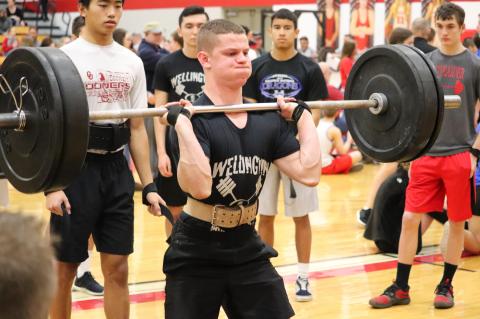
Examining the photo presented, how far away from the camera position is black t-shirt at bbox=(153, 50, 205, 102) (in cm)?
539

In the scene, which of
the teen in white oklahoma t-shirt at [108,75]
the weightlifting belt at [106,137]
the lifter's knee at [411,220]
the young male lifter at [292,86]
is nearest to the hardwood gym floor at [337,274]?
the young male lifter at [292,86]

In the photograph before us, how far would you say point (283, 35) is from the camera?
17.6 ft

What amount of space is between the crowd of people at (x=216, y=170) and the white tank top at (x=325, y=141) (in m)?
4.73

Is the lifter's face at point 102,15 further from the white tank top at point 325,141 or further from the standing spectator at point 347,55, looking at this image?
the standing spectator at point 347,55

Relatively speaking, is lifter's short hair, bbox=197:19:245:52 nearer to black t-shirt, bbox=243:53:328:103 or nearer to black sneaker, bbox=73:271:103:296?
black t-shirt, bbox=243:53:328:103

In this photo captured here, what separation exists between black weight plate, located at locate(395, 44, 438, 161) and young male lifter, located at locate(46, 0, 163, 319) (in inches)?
50.2

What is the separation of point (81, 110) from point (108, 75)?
2.85ft

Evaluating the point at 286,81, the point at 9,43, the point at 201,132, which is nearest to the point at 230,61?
the point at 201,132

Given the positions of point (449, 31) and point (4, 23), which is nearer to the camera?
point (449, 31)

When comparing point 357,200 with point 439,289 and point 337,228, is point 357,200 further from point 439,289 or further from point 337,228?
point 439,289

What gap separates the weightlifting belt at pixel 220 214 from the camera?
11.1 feet

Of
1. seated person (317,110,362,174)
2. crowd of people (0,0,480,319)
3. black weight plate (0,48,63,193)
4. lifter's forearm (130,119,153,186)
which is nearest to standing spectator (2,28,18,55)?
seated person (317,110,362,174)

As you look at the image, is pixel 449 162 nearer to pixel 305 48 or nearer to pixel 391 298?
pixel 391 298

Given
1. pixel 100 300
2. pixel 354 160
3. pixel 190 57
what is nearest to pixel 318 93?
pixel 190 57
